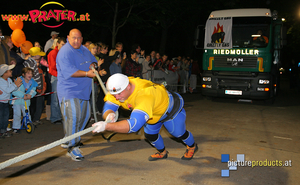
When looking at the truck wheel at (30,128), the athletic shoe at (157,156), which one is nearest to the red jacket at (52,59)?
the truck wheel at (30,128)

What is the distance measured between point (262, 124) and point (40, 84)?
19.6 ft

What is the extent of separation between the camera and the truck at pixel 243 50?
35.4 feet

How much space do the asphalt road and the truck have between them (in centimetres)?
344

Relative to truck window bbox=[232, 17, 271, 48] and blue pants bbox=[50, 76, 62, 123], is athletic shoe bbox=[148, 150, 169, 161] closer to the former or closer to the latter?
blue pants bbox=[50, 76, 62, 123]

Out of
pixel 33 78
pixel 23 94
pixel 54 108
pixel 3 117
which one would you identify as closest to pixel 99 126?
pixel 3 117

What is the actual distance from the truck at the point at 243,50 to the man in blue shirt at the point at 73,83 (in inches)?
307

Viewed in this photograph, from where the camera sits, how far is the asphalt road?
4004 mm

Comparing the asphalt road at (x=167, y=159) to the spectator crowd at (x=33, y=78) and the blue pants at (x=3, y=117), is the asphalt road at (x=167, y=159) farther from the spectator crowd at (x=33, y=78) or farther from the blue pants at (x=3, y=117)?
the spectator crowd at (x=33, y=78)

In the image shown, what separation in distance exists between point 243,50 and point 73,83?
26.8ft

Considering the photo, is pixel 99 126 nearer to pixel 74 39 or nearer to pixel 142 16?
pixel 74 39

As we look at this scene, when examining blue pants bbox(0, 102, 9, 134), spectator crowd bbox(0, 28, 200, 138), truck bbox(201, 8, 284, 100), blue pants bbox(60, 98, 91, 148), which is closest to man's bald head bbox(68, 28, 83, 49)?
spectator crowd bbox(0, 28, 200, 138)

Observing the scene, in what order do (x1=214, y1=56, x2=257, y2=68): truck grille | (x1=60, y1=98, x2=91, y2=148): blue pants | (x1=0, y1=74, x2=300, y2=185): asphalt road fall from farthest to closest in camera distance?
(x1=214, y1=56, x2=257, y2=68): truck grille → (x1=60, y1=98, x2=91, y2=148): blue pants → (x1=0, y1=74, x2=300, y2=185): asphalt road

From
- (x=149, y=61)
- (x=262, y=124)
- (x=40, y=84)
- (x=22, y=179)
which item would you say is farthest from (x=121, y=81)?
(x=149, y=61)

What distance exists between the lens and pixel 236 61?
36.7ft
